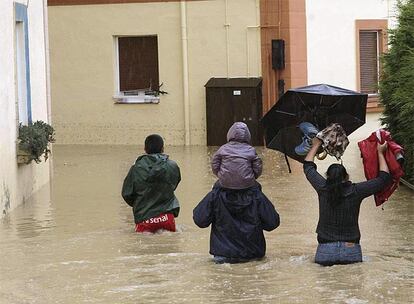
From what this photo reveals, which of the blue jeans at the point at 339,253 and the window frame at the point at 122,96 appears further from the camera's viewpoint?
the window frame at the point at 122,96

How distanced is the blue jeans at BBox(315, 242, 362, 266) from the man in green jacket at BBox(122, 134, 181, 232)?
9.94ft

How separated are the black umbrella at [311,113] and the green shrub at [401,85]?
3.94 metres

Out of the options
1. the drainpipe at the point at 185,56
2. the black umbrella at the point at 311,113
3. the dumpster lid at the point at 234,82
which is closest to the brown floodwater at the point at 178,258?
the black umbrella at the point at 311,113

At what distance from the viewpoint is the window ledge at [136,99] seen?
27473 mm

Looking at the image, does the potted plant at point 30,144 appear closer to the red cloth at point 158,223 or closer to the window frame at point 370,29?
the red cloth at point 158,223

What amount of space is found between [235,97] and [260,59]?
1048 millimetres

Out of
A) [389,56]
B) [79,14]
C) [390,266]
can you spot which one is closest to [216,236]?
[390,266]

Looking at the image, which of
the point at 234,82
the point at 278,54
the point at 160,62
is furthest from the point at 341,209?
the point at 160,62

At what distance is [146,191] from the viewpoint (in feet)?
44.4

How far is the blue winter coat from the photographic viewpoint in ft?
37.4

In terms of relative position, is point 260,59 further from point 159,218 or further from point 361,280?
point 361,280

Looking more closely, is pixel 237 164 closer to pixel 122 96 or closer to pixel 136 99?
pixel 136 99

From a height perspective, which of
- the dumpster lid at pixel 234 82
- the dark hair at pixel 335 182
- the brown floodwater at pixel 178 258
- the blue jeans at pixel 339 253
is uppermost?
the dumpster lid at pixel 234 82

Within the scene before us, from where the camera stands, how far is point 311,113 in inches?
476
